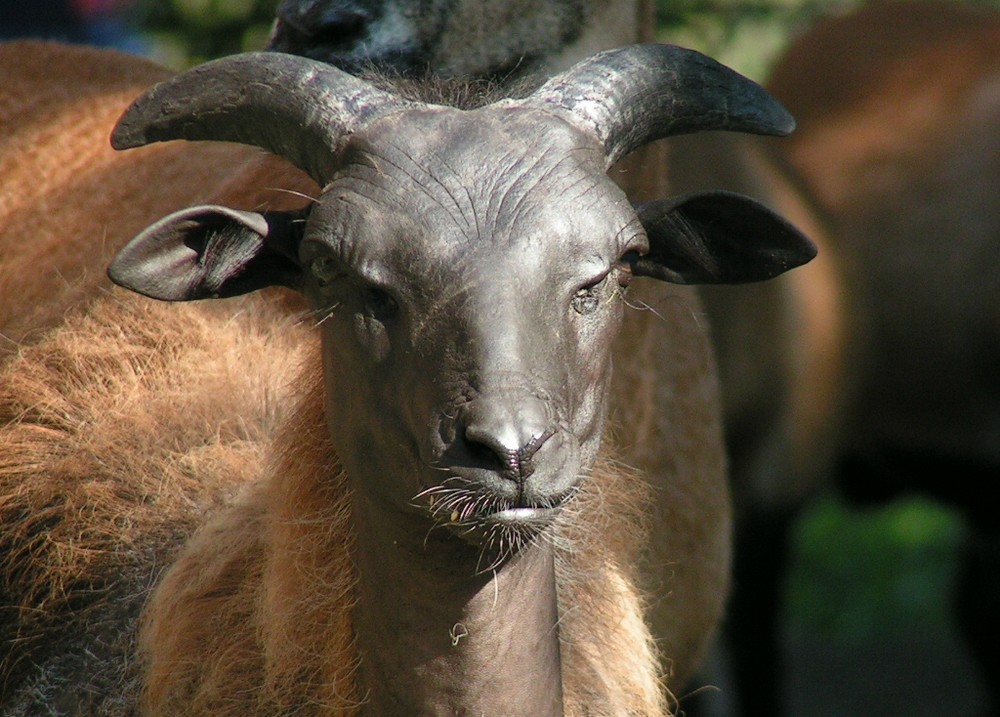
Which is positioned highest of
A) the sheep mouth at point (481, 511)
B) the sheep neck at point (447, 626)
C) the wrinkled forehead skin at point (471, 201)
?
the wrinkled forehead skin at point (471, 201)

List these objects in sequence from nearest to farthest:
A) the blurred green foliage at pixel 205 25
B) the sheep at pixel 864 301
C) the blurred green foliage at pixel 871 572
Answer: the sheep at pixel 864 301 → the blurred green foliage at pixel 205 25 → the blurred green foliage at pixel 871 572

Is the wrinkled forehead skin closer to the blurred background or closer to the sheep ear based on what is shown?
the sheep ear

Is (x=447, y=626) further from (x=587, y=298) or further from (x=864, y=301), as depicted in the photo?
(x=864, y=301)

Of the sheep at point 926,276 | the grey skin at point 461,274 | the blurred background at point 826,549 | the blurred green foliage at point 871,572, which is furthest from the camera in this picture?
the blurred green foliage at point 871,572

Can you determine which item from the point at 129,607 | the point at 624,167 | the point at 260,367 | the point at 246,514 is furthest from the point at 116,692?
the point at 624,167

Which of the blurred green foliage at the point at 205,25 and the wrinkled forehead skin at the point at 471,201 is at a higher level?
the wrinkled forehead skin at the point at 471,201

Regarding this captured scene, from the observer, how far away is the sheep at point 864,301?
22.9 feet

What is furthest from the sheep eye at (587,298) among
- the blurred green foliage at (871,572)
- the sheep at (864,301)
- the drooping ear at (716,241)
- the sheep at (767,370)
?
the blurred green foliage at (871,572)

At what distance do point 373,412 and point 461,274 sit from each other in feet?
1.09

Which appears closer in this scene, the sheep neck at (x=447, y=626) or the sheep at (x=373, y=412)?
the sheep at (x=373, y=412)

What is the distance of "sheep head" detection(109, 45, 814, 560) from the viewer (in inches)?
102

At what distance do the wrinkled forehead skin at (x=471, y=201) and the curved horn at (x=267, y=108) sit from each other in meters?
0.08

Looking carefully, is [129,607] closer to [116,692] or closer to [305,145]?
[116,692]

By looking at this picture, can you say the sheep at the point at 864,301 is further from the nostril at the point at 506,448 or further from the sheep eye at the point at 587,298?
the nostril at the point at 506,448
